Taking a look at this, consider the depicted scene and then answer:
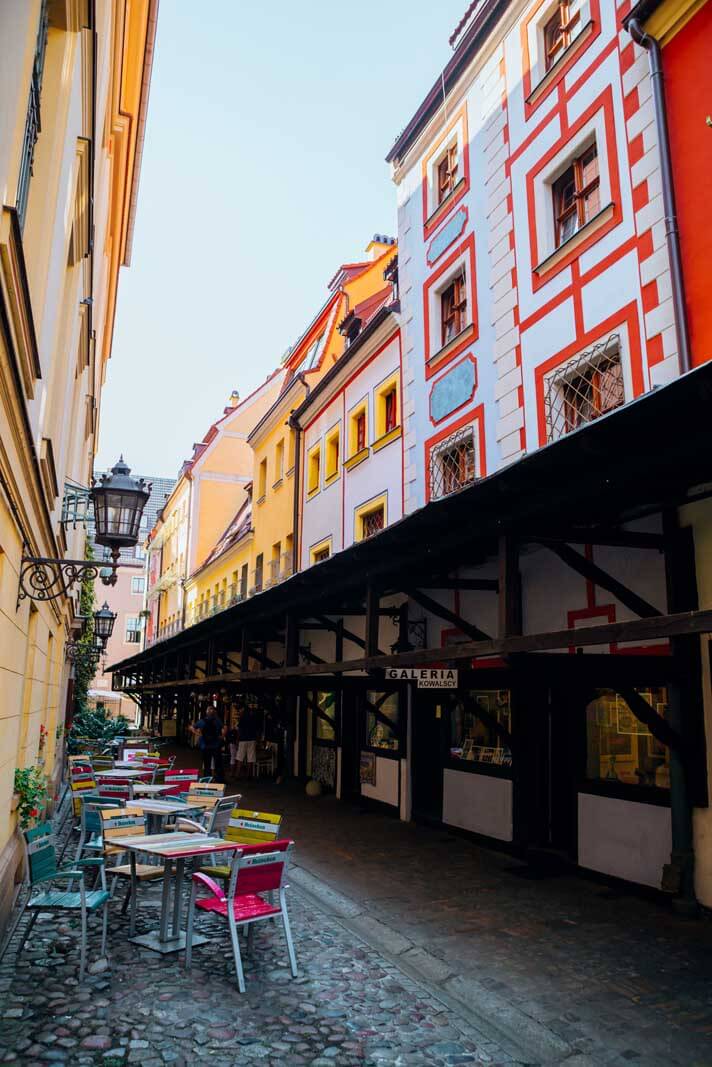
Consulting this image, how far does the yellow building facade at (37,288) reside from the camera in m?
3.96

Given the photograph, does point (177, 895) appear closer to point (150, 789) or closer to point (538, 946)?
point (538, 946)

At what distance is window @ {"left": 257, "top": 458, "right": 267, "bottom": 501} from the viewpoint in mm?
26288

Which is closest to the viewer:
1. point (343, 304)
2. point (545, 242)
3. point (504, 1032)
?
point (504, 1032)

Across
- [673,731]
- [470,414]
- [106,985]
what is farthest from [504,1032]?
[470,414]

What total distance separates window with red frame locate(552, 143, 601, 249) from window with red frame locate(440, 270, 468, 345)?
7.57 ft

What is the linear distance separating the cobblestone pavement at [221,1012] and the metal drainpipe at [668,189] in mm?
6333

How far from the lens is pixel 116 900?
798 centimetres

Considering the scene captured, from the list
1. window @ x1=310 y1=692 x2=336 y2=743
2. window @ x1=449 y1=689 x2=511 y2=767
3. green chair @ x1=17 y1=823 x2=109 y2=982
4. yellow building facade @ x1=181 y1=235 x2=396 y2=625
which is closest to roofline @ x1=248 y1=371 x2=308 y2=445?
yellow building facade @ x1=181 y1=235 x2=396 y2=625

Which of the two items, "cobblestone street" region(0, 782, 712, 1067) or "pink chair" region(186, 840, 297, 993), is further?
"pink chair" region(186, 840, 297, 993)

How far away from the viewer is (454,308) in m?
13.8

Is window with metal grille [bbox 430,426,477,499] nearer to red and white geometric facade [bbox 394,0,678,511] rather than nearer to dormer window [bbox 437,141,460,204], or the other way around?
red and white geometric facade [bbox 394,0,678,511]

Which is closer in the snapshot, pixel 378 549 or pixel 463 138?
pixel 378 549

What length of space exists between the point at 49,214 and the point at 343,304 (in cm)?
1609

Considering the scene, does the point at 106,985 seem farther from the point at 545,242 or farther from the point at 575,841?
the point at 545,242
